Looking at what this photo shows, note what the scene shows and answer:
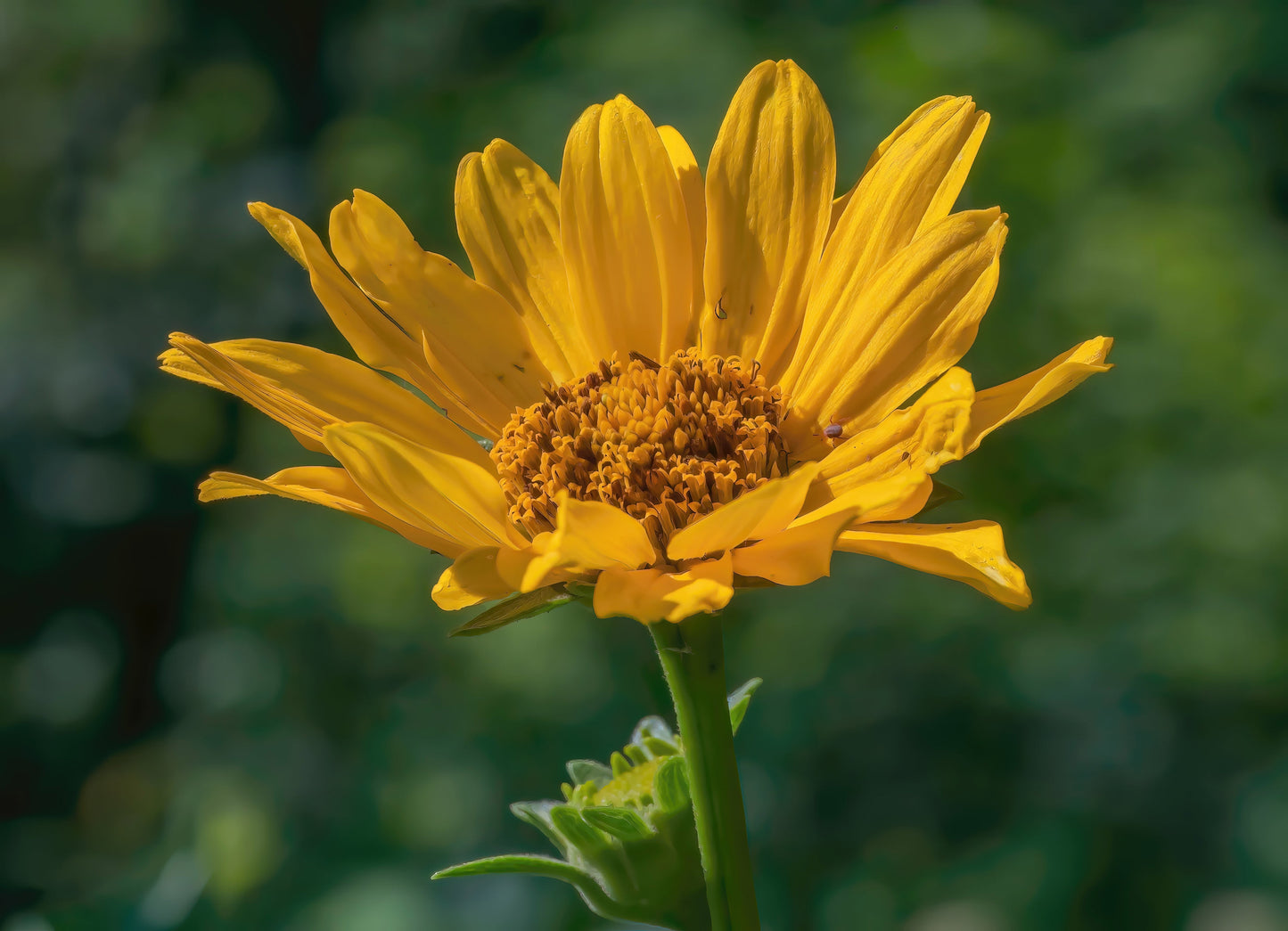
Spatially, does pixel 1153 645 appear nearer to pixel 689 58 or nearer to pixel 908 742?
pixel 908 742


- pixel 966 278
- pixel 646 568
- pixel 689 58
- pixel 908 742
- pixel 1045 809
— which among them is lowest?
pixel 1045 809

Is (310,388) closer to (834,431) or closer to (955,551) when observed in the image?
(834,431)

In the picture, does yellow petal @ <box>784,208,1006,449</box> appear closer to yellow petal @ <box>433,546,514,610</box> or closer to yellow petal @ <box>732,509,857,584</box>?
yellow petal @ <box>732,509,857,584</box>

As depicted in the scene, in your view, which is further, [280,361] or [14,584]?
[14,584]

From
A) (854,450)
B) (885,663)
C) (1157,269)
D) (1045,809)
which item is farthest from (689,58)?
(854,450)

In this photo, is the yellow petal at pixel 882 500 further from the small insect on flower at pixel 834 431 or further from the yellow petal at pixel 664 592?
the small insect on flower at pixel 834 431

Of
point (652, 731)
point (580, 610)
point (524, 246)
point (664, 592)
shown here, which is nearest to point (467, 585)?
point (664, 592)

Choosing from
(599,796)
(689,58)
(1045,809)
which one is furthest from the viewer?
(689,58)
